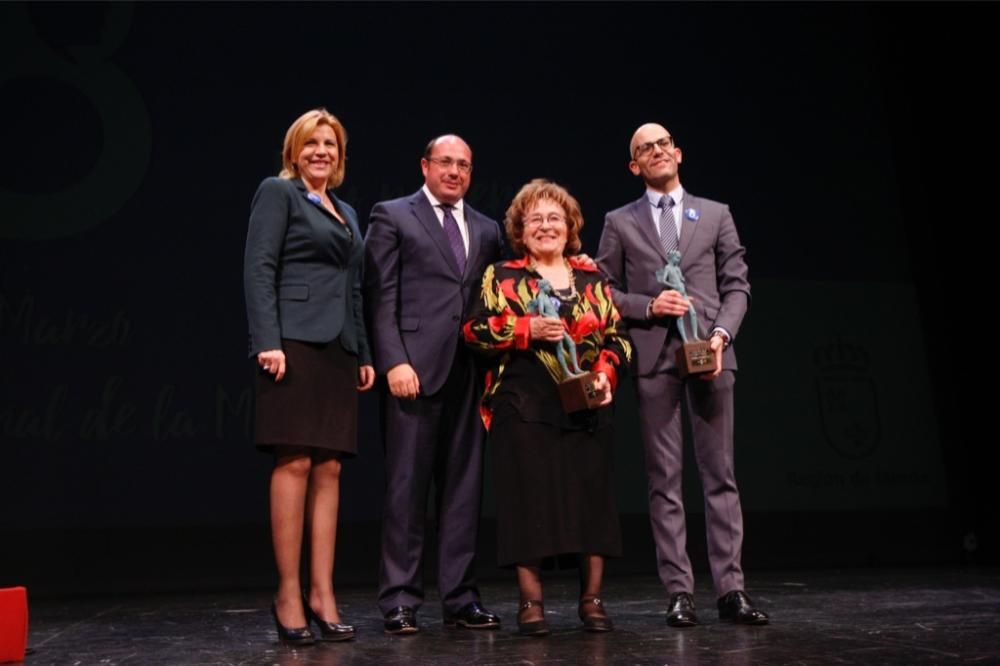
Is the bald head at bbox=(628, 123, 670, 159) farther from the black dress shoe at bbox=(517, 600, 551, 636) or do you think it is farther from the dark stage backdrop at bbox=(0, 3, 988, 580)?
the dark stage backdrop at bbox=(0, 3, 988, 580)


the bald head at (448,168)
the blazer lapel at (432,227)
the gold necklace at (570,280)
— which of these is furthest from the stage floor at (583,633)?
the bald head at (448,168)

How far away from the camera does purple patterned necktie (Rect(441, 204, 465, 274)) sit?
3.17 metres

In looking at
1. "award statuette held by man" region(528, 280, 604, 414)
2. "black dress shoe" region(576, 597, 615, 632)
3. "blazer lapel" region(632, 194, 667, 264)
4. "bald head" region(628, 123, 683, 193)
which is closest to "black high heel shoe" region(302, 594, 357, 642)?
"black dress shoe" region(576, 597, 615, 632)

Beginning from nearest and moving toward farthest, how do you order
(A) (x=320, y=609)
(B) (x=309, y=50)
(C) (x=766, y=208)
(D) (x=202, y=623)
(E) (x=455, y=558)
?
(A) (x=320, y=609), (E) (x=455, y=558), (D) (x=202, y=623), (B) (x=309, y=50), (C) (x=766, y=208)

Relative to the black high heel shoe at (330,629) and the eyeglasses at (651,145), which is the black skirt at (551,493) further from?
the eyeglasses at (651,145)

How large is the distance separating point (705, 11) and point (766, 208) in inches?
40.7

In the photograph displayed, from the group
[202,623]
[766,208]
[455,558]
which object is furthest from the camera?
[766,208]

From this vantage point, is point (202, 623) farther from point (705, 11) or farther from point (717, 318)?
point (705, 11)

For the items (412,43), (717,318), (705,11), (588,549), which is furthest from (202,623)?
(705,11)

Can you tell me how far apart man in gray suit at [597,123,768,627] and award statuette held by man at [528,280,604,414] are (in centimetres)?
35

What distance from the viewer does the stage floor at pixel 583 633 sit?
97.3 inches

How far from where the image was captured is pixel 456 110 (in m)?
4.84

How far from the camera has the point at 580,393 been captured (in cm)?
278

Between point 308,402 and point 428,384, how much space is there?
0.41 m
